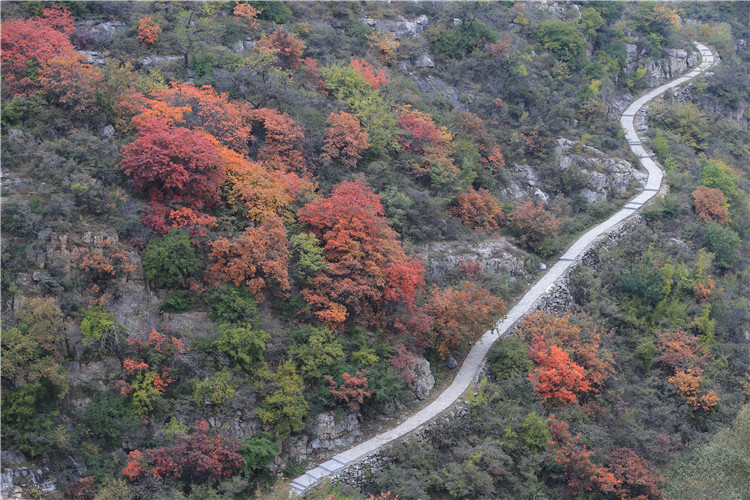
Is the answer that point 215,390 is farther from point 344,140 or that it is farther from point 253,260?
point 344,140

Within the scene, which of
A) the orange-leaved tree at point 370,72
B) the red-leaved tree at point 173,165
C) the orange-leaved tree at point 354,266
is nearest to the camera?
the red-leaved tree at point 173,165

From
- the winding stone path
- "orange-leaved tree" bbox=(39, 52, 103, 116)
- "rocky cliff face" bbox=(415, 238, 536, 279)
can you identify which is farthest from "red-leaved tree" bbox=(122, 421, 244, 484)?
"rocky cliff face" bbox=(415, 238, 536, 279)

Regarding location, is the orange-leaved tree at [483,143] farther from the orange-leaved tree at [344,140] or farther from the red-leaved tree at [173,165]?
the red-leaved tree at [173,165]

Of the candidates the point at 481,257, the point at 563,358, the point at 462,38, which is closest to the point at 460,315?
the point at 563,358

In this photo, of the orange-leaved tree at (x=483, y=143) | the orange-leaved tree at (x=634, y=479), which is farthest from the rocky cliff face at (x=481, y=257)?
the orange-leaved tree at (x=634, y=479)

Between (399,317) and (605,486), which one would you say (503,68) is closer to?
(399,317)

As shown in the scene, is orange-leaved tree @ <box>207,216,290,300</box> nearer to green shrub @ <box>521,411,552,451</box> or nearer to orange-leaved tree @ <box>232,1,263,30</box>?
green shrub @ <box>521,411,552,451</box>
